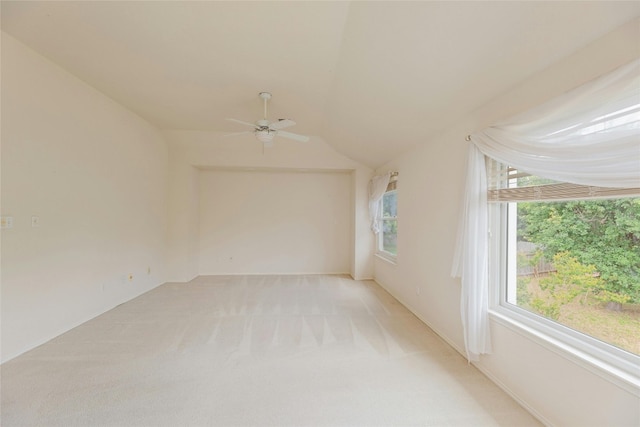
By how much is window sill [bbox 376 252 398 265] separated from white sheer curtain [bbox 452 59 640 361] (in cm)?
202

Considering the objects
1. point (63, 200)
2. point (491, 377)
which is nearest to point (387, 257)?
point (491, 377)

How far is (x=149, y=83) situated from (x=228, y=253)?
11.2 feet

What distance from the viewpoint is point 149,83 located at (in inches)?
118

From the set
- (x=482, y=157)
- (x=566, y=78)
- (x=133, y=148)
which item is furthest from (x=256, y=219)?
(x=566, y=78)

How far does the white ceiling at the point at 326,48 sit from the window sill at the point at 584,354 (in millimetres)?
1689

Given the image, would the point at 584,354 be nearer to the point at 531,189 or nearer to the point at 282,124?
the point at 531,189

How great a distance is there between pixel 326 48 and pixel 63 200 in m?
3.21

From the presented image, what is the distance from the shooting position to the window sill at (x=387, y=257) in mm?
4287

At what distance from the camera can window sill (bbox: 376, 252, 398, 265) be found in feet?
14.1

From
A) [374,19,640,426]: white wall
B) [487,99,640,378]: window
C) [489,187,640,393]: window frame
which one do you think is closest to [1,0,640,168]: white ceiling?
[374,19,640,426]: white wall

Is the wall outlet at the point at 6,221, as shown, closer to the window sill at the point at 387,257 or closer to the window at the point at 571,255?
the window at the point at 571,255

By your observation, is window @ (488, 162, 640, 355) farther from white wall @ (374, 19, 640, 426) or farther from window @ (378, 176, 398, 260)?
window @ (378, 176, 398, 260)

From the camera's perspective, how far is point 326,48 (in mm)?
2232

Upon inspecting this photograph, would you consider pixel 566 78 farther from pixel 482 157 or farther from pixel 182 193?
pixel 182 193
